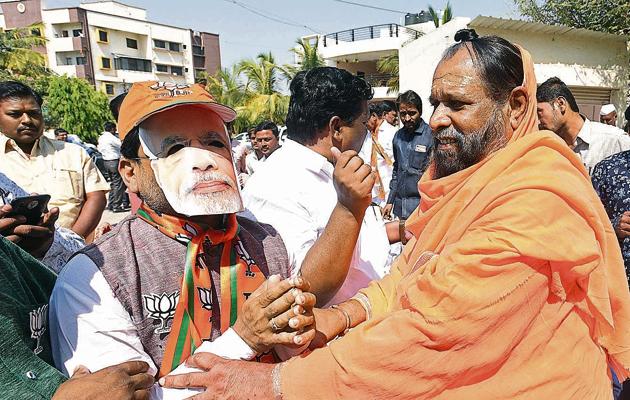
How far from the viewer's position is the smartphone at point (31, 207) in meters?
1.59

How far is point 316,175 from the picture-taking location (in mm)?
2217

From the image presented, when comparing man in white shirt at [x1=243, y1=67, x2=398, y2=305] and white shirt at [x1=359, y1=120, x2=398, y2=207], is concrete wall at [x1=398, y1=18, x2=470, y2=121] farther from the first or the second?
man in white shirt at [x1=243, y1=67, x2=398, y2=305]

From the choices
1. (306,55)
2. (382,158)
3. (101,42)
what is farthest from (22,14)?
(382,158)

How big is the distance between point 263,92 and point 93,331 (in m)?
24.3

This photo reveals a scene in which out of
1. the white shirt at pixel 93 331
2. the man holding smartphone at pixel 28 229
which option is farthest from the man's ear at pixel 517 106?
the man holding smartphone at pixel 28 229

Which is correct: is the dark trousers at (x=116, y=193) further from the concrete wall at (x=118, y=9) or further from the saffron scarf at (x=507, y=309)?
the concrete wall at (x=118, y=9)

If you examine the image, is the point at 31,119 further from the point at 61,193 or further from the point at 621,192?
the point at 621,192

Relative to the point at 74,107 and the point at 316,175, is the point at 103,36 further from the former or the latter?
the point at 316,175

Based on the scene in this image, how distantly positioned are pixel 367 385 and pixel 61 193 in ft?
9.77

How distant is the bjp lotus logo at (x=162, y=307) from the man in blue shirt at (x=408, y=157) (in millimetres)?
3791

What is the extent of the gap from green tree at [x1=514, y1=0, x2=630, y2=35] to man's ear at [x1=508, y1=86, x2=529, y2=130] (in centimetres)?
1298

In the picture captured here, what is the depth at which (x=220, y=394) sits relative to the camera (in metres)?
1.25

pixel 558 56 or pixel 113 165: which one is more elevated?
pixel 558 56

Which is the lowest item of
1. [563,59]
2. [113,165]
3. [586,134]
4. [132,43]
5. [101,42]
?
[113,165]
